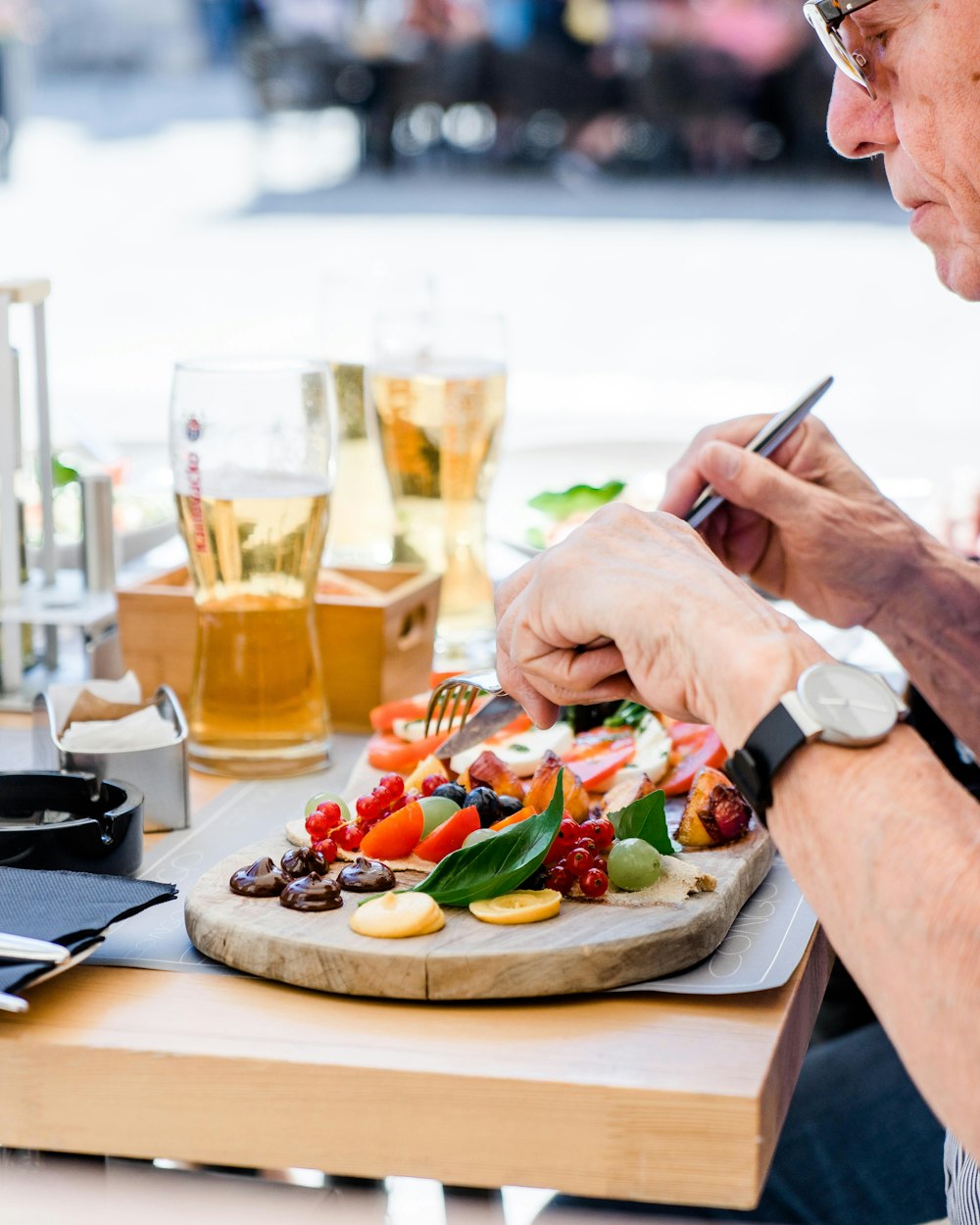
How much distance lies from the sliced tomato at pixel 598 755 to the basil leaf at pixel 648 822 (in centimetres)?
14

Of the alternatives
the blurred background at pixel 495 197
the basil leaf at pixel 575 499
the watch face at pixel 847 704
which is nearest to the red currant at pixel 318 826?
the watch face at pixel 847 704

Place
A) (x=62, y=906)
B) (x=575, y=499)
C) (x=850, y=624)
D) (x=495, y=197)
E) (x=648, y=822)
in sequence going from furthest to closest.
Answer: (x=495, y=197)
(x=575, y=499)
(x=850, y=624)
(x=648, y=822)
(x=62, y=906)

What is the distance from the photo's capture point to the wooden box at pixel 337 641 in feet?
5.18

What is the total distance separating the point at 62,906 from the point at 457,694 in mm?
450

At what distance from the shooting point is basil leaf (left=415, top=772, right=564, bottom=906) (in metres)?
1.05

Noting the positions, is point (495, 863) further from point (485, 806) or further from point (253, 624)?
point (253, 624)

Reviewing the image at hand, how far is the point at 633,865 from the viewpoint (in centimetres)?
109

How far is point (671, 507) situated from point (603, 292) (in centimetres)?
774

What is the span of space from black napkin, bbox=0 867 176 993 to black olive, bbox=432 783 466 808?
0.21 m

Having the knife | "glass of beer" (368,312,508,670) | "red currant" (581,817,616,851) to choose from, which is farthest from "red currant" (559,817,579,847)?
"glass of beer" (368,312,508,670)

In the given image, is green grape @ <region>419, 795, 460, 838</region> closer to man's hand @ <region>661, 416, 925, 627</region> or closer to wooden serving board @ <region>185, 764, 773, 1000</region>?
wooden serving board @ <region>185, 764, 773, 1000</region>

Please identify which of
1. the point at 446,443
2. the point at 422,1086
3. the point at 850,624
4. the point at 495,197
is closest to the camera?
the point at 422,1086

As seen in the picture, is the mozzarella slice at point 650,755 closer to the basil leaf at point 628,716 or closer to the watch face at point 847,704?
the basil leaf at point 628,716

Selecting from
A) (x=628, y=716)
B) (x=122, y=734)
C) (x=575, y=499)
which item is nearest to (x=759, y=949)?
(x=628, y=716)
